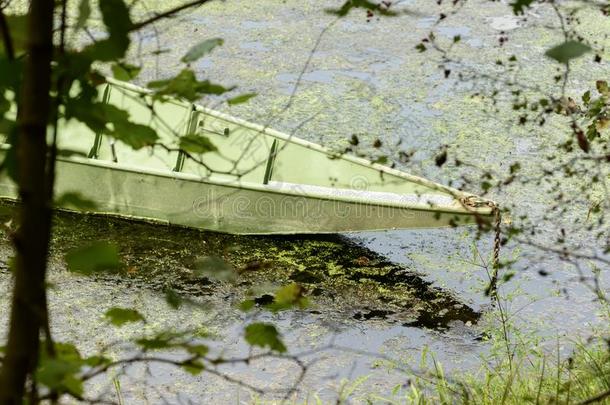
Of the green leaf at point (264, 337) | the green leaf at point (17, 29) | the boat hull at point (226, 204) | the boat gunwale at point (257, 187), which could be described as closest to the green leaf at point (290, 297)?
the green leaf at point (264, 337)

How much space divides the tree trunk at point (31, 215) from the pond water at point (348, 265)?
4.78 feet

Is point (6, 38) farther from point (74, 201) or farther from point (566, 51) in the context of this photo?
point (566, 51)

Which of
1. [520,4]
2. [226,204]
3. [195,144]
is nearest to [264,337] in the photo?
[195,144]

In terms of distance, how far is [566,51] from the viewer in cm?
93

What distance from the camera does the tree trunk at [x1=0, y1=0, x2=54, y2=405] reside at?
2.28ft

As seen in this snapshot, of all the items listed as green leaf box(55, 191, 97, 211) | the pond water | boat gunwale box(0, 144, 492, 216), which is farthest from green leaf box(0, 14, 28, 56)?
boat gunwale box(0, 144, 492, 216)

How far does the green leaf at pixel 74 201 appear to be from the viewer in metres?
0.81

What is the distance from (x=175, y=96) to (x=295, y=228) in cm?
397

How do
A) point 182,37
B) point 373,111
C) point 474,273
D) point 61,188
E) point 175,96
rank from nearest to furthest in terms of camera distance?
point 175,96, point 474,273, point 61,188, point 373,111, point 182,37

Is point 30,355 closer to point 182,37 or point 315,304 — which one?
point 315,304

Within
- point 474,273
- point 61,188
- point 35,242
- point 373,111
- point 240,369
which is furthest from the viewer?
point 373,111

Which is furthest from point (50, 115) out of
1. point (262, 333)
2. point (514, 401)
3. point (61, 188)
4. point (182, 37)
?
point (182, 37)

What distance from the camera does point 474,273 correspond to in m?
4.58

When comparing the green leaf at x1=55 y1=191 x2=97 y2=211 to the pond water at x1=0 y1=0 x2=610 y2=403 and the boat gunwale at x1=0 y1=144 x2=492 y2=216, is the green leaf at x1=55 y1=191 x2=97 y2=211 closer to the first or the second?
the pond water at x1=0 y1=0 x2=610 y2=403
